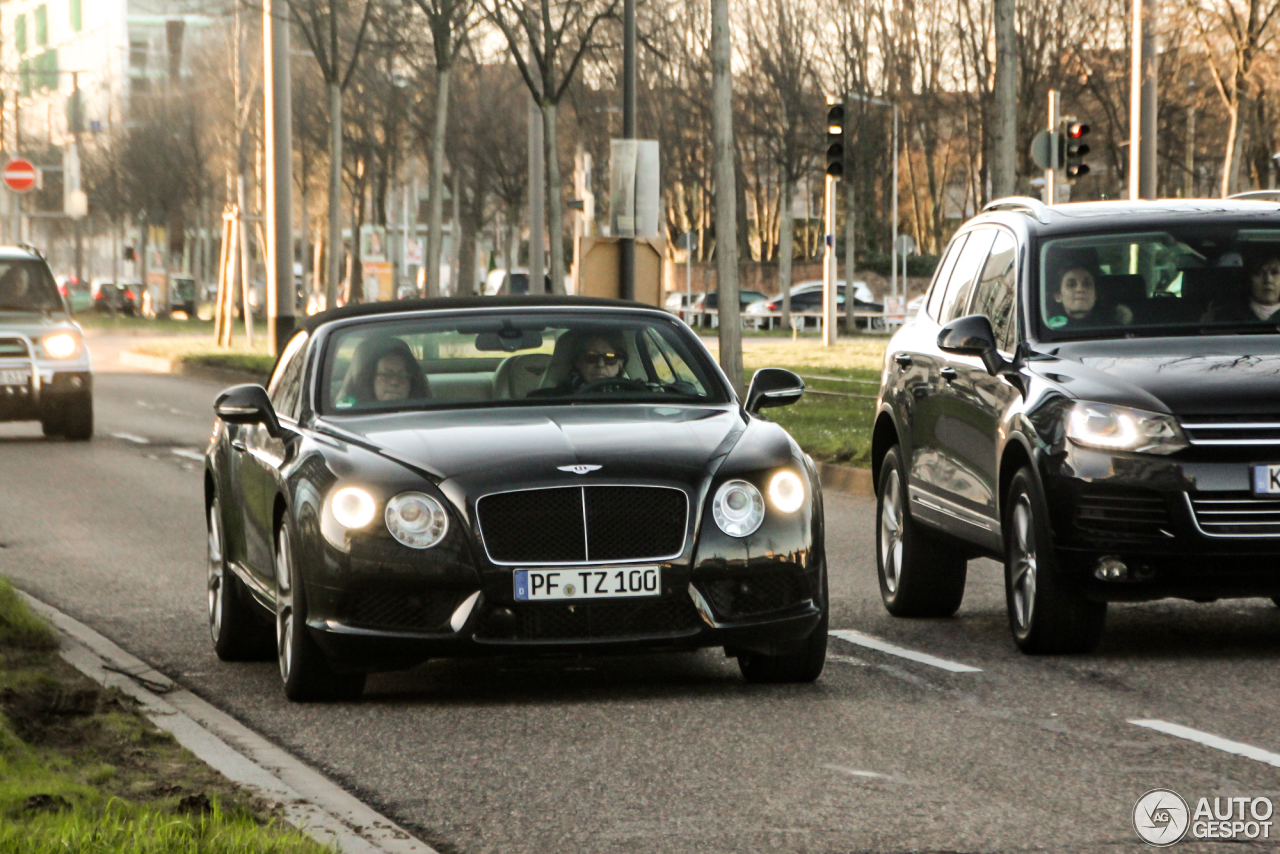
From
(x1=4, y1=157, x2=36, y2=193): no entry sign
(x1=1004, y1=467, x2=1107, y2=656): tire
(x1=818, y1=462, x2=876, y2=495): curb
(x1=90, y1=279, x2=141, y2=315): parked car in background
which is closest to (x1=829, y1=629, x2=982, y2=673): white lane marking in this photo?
(x1=1004, y1=467, x2=1107, y2=656): tire

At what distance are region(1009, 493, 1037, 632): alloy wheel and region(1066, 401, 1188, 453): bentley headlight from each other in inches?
16.1

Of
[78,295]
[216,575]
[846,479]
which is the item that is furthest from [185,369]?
[78,295]

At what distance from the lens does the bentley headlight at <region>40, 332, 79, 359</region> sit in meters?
21.2

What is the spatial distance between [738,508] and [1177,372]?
1928 millimetres

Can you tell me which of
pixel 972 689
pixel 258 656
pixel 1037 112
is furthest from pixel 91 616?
pixel 1037 112

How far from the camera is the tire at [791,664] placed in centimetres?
760

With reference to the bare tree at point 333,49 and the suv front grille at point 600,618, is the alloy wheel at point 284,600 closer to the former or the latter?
the suv front grille at point 600,618

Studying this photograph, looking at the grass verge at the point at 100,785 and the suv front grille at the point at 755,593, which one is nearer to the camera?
the grass verge at the point at 100,785

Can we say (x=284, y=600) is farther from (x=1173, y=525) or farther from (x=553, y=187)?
(x=553, y=187)

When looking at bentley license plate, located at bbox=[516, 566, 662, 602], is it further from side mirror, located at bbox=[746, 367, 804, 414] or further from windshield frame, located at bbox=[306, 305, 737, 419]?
side mirror, located at bbox=[746, 367, 804, 414]

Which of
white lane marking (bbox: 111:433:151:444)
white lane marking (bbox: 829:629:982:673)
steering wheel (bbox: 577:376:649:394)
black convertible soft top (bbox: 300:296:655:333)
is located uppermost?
black convertible soft top (bbox: 300:296:655:333)

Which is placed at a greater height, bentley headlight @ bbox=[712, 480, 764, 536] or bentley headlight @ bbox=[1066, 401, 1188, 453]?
bentley headlight @ bbox=[1066, 401, 1188, 453]

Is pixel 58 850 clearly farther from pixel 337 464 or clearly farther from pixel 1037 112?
pixel 1037 112

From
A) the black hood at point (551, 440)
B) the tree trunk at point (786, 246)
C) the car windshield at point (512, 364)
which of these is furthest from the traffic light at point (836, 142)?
the tree trunk at point (786, 246)
